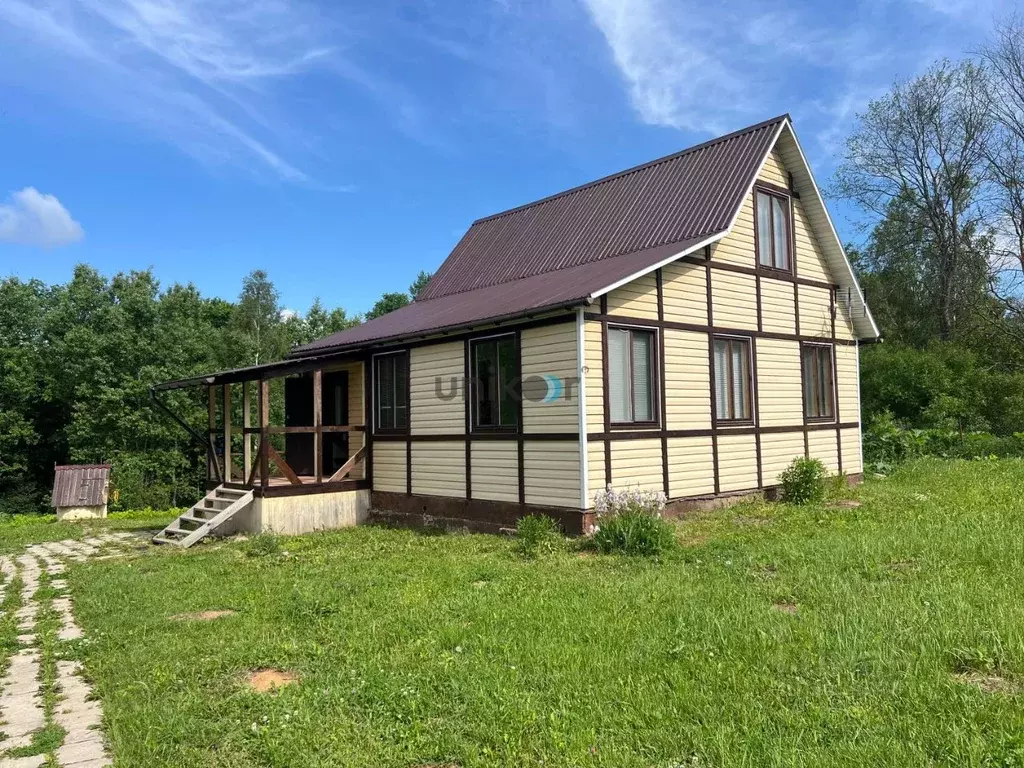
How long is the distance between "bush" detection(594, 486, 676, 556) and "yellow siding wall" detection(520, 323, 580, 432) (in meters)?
1.23

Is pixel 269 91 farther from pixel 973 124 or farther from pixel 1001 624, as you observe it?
pixel 973 124

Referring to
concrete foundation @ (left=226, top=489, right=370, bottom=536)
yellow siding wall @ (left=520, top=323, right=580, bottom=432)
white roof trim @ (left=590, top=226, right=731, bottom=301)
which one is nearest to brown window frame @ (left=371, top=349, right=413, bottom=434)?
concrete foundation @ (left=226, top=489, right=370, bottom=536)

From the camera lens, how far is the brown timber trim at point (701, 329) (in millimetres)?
10985

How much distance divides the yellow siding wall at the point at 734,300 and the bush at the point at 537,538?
16.7 ft

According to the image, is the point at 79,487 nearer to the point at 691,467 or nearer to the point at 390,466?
the point at 390,466

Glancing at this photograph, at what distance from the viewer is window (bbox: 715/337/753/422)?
12867mm

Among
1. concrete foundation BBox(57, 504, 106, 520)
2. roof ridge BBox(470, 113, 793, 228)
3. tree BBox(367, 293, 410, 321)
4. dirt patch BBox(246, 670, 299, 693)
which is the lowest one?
concrete foundation BBox(57, 504, 106, 520)

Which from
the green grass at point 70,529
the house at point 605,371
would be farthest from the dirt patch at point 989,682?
the green grass at point 70,529

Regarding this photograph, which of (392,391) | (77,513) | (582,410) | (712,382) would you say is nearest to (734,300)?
(712,382)

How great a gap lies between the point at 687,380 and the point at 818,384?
15.0 ft

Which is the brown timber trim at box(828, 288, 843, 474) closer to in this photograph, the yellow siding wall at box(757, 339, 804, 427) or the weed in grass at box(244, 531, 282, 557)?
the yellow siding wall at box(757, 339, 804, 427)

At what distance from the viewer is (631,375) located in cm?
1133

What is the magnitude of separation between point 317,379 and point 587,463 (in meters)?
5.66

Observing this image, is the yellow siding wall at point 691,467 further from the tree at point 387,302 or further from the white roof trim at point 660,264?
the tree at point 387,302
